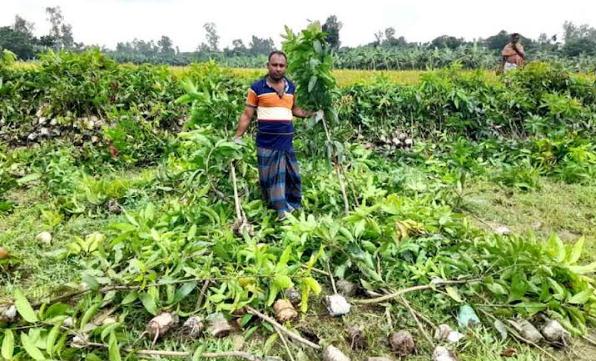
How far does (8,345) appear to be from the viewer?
1712mm

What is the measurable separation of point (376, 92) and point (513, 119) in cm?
212

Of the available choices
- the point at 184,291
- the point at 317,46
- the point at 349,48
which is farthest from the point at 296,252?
the point at 349,48

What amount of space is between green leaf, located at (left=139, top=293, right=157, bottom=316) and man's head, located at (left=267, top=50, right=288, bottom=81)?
5.28 ft

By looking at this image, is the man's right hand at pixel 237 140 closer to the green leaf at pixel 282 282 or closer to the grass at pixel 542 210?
the green leaf at pixel 282 282

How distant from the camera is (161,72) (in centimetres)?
608

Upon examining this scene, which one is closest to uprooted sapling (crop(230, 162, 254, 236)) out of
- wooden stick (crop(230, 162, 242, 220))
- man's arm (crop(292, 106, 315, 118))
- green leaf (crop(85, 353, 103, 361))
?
wooden stick (crop(230, 162, 242, 220))

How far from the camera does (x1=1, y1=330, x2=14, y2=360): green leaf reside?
5.54 ft

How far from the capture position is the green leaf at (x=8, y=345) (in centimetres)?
169

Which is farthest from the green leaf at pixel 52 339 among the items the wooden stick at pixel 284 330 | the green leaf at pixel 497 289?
the green leaf at pixel 497 289

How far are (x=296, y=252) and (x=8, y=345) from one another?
1.35m

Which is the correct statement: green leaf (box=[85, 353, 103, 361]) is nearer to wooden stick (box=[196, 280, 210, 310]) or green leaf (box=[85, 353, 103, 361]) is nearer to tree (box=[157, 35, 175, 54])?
wooden stick (box=[196, 280, 210, 310])

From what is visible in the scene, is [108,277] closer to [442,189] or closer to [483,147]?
[442,189]

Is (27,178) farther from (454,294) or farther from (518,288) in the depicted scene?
(518,288)

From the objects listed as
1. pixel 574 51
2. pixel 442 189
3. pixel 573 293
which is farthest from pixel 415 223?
pixel 574 51
